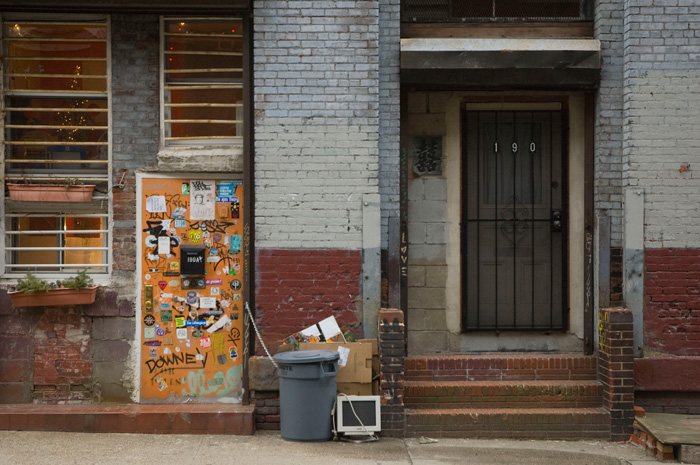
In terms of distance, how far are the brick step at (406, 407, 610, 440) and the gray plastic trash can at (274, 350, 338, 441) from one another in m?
0.87

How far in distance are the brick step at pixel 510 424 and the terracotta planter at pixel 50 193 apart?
3943mm

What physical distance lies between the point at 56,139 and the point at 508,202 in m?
4.77

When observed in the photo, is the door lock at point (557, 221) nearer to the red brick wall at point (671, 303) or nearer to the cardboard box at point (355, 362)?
the red brick wall at point (671, 303)

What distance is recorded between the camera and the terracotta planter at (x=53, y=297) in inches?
305

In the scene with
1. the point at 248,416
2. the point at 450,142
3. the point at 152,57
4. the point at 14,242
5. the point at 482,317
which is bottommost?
the point at 248,416

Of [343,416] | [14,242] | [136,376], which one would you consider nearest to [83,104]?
[14,242]

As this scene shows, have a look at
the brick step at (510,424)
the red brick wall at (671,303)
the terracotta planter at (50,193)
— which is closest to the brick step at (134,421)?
the brick step at (510,424)

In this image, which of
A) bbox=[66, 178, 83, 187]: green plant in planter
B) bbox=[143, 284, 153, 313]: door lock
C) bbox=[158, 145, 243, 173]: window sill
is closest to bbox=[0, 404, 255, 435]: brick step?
bbox=[143, 284, 153, 313]: door lock

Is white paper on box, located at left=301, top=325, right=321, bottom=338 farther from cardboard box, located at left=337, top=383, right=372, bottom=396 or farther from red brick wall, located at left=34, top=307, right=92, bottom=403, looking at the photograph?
red brick wall, located at left=34, top=307, right=92, bottom=403

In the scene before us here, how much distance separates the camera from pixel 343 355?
24.7ft

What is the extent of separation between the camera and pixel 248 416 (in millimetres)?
7516

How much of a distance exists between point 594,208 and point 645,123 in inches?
38.2

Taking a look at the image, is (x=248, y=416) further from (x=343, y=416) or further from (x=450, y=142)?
(x=450, y=142)

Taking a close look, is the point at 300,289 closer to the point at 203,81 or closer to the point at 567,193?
the point at 203,81
